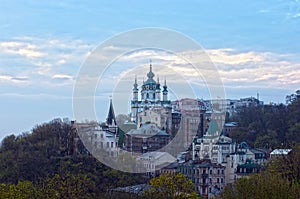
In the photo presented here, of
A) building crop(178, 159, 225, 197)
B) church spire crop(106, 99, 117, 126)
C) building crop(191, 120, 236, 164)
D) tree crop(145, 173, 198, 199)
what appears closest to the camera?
tree crop(145, 173, 198, 199)

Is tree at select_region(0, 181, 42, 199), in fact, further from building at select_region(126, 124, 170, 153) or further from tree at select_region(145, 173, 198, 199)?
building at select_region(126, 124, 170, 153)

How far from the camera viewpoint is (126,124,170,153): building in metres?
37.5

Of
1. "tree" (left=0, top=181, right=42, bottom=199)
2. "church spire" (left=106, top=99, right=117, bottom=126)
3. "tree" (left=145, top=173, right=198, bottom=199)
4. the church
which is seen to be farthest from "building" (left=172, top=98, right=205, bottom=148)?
"tree" (left=0, top=181, right=42, bottom=199)

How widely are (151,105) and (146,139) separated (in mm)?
6075

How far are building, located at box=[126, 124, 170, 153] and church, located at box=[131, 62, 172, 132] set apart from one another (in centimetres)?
206

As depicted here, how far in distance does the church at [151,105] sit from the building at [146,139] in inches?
Result: 81.1

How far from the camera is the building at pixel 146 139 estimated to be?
3747 centimetres

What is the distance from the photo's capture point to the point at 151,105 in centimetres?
4378

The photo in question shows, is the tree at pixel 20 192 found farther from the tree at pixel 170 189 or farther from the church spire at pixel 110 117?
the church spire at pixel 110 117

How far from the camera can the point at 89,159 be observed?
29.8 meters

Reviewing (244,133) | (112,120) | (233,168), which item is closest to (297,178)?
(233,168)

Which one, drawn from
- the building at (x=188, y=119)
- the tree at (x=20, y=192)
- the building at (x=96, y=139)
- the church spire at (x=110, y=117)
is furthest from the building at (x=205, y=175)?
the tree at (x=20, y=192)

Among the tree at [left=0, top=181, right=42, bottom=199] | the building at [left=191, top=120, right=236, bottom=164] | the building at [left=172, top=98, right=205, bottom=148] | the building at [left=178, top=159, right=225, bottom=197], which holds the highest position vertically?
the building at [left=172, top=98, right=205, bottom=148]

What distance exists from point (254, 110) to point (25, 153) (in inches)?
863
